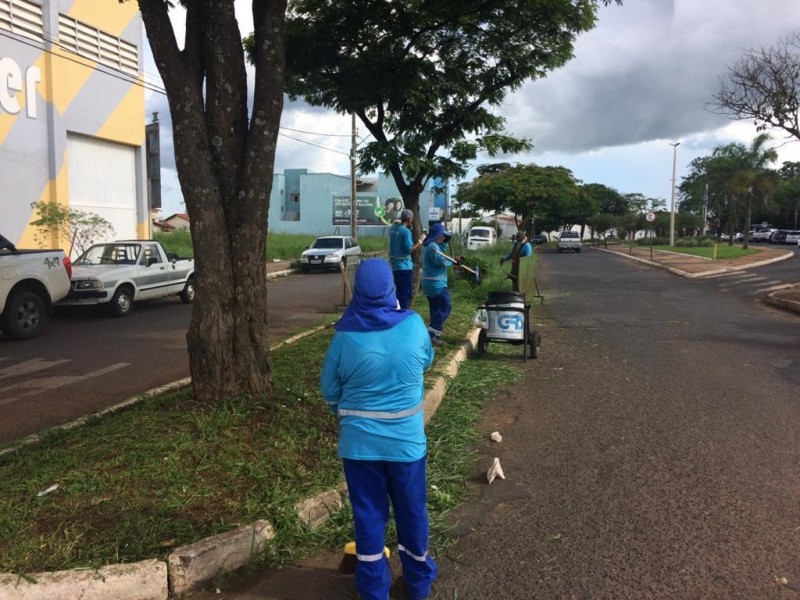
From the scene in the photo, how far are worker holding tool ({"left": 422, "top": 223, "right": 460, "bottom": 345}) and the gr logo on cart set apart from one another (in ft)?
2.46

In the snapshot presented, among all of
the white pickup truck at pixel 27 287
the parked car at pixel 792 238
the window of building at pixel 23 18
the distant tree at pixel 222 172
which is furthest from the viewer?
the parked car at pixel 792 238

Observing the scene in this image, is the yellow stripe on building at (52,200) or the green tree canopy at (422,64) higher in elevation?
the green tree canopy at (422,64)

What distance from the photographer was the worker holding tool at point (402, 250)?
30.3 ft

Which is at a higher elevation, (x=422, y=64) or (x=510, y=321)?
(x=422, y=64)

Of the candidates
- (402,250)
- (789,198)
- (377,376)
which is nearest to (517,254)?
(402,250)

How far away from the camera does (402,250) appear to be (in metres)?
9.33

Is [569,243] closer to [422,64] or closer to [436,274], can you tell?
[422,64]

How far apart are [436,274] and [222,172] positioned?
3.94 m

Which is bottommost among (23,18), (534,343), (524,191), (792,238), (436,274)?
(534,343)

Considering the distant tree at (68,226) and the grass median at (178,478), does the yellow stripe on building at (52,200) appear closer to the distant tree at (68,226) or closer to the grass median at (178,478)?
the distant tree at (68,226)

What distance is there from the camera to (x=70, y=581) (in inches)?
126

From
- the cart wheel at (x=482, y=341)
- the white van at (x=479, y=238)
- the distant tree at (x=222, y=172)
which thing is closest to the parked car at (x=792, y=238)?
the white van at (x=479, y=238)

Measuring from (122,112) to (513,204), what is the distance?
3247 cm

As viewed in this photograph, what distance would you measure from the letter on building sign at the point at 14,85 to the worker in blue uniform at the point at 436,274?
566 inches
